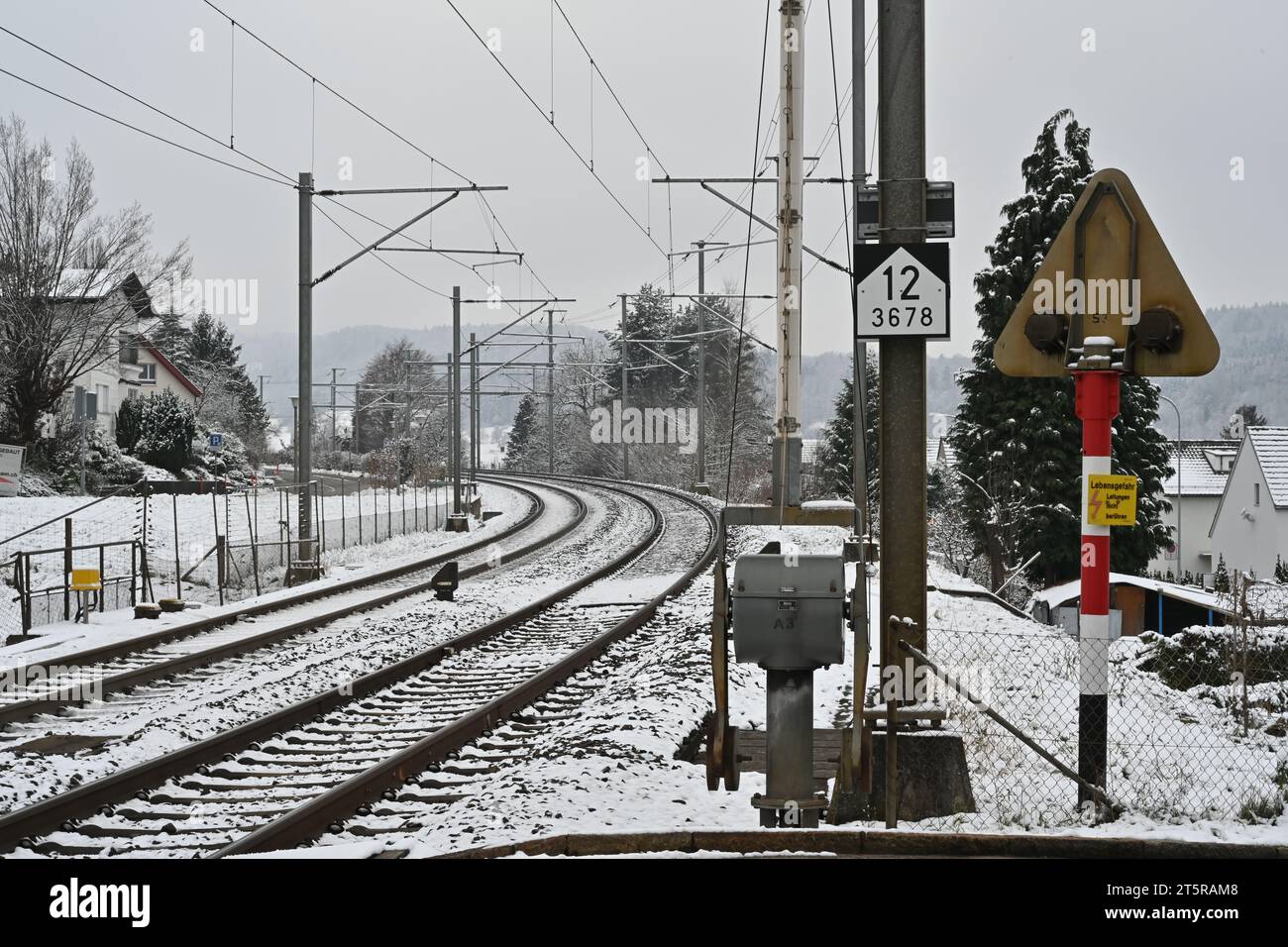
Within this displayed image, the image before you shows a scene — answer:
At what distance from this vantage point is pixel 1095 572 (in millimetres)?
6699

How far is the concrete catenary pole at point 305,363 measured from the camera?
72.1 feet

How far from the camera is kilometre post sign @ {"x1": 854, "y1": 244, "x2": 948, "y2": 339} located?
6.89m

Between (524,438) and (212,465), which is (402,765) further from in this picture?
(524,438)

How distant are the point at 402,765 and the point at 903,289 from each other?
14.1ft

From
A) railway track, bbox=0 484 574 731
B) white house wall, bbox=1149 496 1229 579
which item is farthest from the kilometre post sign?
white house wall, bbox=1149 496 1229 579

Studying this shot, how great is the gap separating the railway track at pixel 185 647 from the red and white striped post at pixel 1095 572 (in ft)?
24.3

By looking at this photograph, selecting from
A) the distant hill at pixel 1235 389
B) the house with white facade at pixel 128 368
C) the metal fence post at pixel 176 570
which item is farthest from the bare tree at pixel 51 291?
the distant hill at pixel 1235 389

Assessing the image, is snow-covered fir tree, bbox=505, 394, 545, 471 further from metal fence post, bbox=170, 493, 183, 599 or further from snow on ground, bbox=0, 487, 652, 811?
snow on ground, bbox=0, 487, 652, 811

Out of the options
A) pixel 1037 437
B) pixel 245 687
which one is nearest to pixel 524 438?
pixel 1037 437

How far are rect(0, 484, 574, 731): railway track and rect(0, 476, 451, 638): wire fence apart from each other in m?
1.43

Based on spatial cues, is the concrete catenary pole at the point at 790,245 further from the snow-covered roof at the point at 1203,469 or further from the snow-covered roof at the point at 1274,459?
the snow-covered roof at the point at 1203,469
